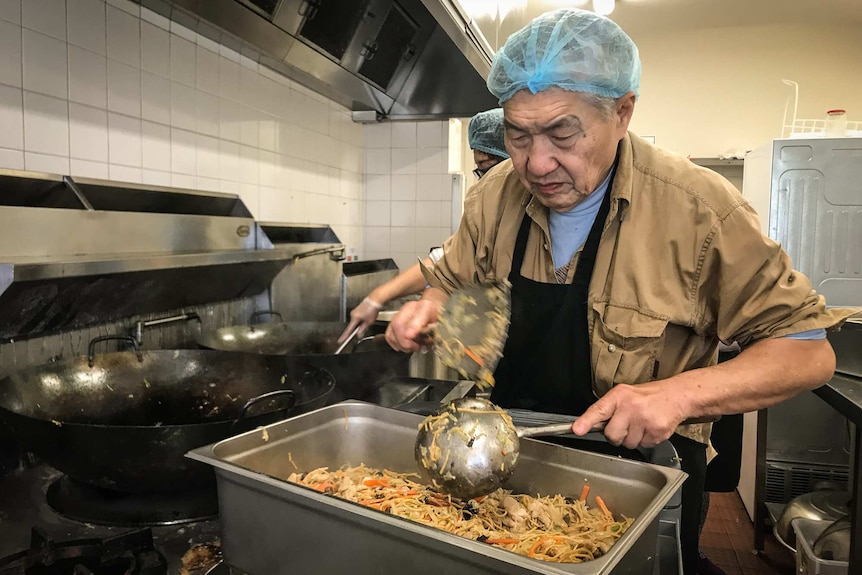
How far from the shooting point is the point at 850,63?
16.8ft

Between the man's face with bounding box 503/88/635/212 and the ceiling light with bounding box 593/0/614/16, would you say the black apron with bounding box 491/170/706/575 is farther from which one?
the ceiling light with bounding box 593/0/614/16

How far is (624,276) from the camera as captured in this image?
4.12 feet

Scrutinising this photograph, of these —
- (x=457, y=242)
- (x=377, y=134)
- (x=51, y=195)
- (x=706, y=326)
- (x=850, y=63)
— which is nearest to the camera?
(x=706, y=326)

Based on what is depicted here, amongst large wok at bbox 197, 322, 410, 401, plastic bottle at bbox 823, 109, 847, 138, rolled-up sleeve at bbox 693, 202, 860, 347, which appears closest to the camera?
rolled-up sleeve at bbox 693, 202, 860, 347

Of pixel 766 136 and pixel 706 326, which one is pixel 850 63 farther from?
pixel 706 326

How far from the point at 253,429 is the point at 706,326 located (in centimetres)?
91

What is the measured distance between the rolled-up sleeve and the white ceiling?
3.58m

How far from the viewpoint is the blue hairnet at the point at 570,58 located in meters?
1.14

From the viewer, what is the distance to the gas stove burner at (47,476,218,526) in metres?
1.13

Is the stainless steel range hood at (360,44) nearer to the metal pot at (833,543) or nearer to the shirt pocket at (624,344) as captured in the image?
the shirt pocket at (624,344)

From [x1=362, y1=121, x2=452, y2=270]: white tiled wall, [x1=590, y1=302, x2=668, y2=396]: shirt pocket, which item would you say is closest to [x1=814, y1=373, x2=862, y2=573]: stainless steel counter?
[x1=590, y1=302, x2=668, y2=396]: shirt pocket

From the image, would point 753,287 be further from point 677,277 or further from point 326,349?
point 326,349

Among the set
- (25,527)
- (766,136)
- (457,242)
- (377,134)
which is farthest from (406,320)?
(766,136)

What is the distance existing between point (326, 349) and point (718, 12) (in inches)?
185
